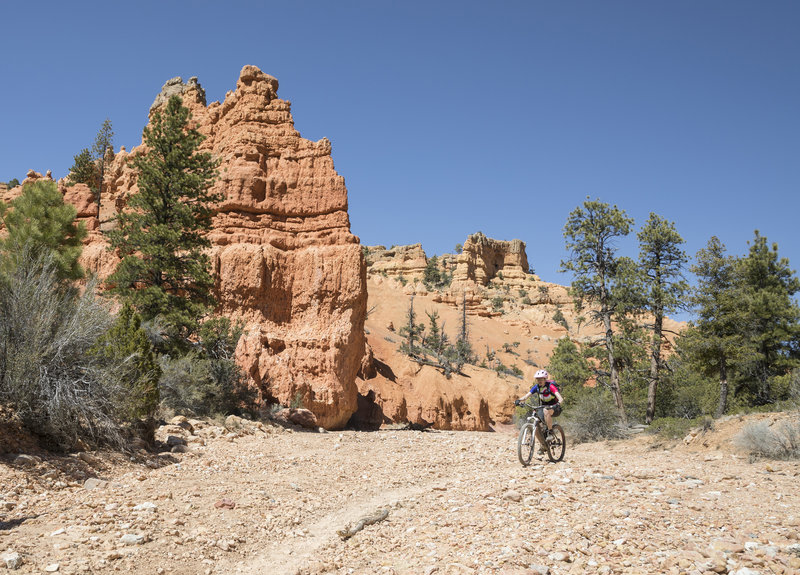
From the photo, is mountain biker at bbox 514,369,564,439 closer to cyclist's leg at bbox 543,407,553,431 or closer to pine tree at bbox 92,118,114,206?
cyclist's leg at bbox 543,407,553,431

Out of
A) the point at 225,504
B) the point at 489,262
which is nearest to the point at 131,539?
the point at 225,504

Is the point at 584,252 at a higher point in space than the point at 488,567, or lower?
higher

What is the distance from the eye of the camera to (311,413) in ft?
58.2

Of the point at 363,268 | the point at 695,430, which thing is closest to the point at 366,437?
the point at 363,268

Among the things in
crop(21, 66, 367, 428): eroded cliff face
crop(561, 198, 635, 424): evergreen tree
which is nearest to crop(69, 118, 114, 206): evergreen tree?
crop(21, 66, 367, 428): eroded cliff face

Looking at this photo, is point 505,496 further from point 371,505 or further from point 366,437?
point 366,437

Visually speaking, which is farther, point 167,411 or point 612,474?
point 167,411

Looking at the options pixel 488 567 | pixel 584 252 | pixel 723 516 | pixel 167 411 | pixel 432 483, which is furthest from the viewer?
pixel 584 252

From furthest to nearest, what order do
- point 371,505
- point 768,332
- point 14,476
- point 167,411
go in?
point 768,332
point 167,411
point 371,505
point 14,476

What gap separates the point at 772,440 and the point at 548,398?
170 inches

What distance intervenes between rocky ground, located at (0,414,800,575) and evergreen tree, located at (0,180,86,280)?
11286 mm

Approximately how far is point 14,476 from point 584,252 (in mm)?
17304

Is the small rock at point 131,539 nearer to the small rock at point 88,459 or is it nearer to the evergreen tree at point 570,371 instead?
the small rock at point 88,459

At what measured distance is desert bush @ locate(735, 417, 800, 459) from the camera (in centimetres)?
953
